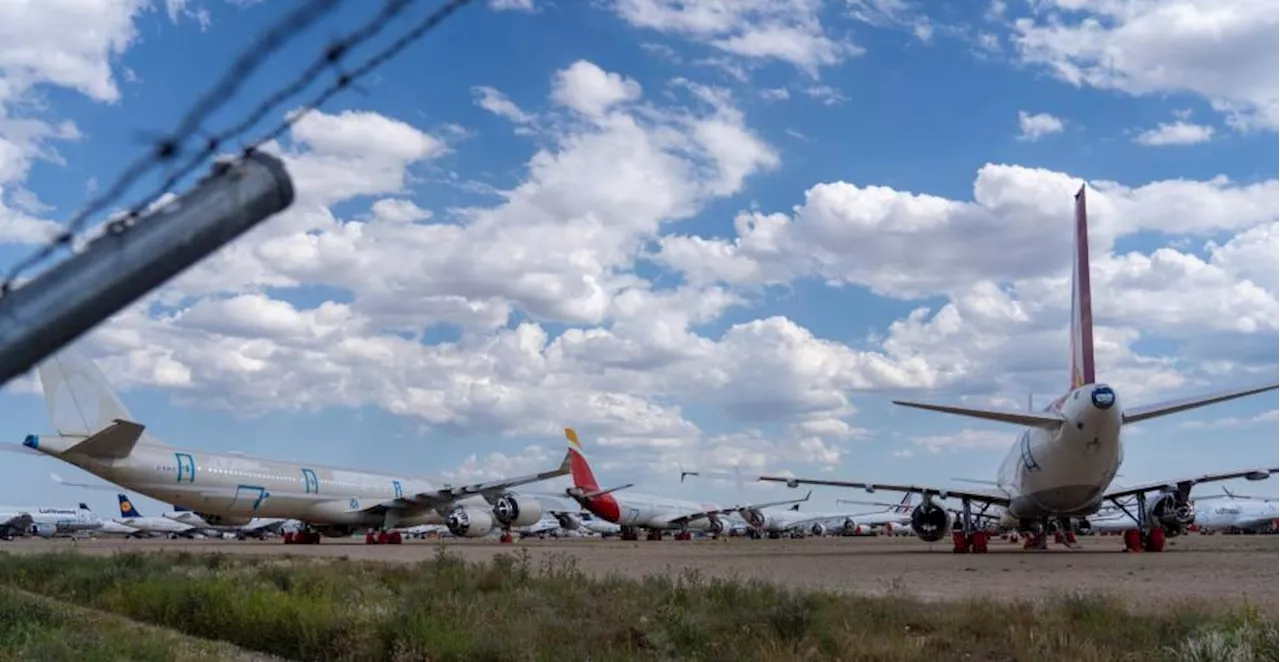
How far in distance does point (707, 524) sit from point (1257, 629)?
256 ft

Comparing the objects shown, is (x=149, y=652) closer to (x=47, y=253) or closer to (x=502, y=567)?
(x=502, y=567)

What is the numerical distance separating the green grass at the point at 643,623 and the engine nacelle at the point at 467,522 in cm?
2902

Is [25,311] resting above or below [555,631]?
above

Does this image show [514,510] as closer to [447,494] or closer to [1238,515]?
[447,494]

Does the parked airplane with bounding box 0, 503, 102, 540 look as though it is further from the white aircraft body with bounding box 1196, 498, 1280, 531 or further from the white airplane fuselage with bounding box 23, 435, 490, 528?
the white aircraft body with bounding box 1196, 498, 1280, 531

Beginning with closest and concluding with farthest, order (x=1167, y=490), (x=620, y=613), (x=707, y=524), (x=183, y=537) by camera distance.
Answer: (x=620, y=613) → (x=1167, y=490) → (x=707, y=524) → (x=183, y=537)

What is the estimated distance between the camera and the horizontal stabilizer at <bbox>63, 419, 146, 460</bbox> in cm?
3347

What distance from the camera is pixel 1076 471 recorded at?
2762 cm

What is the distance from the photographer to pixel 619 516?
70.9m

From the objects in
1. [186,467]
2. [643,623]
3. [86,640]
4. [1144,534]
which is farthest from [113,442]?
[1144,534]

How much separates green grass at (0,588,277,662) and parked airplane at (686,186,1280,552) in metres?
13.5

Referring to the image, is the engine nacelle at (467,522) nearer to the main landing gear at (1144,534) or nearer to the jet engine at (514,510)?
the jet engine at (514,510)

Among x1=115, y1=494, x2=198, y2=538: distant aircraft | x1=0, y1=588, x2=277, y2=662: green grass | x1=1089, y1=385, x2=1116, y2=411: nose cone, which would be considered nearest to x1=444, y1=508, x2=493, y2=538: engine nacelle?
x1=1089, y1=385, x2=1116, y2=411: nose cone

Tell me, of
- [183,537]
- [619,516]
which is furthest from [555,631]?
[183,537]
